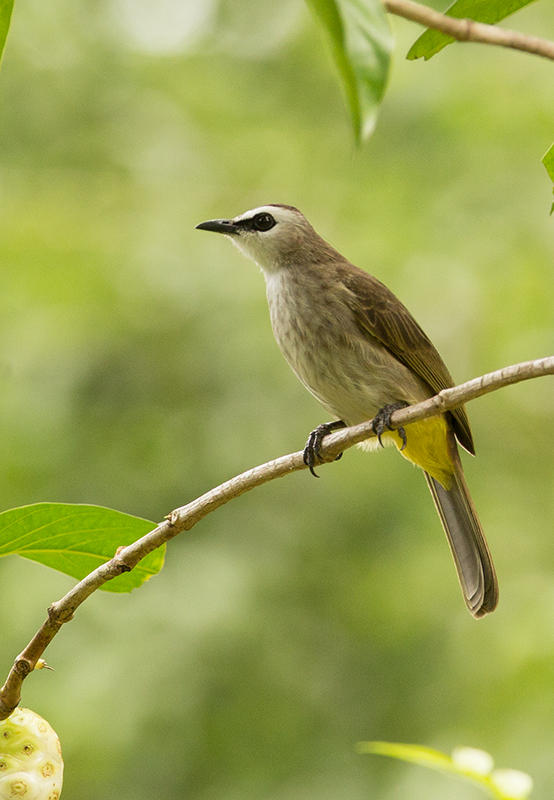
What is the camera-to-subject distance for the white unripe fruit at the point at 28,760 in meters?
1.05

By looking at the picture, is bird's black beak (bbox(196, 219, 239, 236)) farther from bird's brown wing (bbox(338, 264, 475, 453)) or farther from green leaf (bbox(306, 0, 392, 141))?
green leaf (bbox(306, 0, 392, 141))

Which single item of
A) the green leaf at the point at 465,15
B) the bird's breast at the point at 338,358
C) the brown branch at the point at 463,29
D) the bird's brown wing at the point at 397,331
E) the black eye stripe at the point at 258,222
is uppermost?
the black eye stripe at the point at 258,222

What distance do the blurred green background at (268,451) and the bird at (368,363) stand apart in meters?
1.06

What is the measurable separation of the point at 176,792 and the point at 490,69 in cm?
418

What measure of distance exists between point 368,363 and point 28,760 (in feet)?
5.62

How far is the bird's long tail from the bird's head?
2.54 ft

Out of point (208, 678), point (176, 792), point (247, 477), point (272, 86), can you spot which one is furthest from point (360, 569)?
point (247, 477)

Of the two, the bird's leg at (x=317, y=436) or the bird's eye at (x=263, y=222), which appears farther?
the bird's eye at (x=263, y=222)

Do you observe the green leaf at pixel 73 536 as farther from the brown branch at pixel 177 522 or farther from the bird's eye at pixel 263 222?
the bird's eye at pixel 263 222

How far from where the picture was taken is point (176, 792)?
15.3 ft

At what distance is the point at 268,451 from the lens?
4.98m

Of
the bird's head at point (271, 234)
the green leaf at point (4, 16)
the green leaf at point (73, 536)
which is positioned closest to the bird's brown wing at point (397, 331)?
the bird's head at point (271, 234)

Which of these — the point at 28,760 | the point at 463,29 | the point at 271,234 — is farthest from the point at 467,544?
the point at 463,29

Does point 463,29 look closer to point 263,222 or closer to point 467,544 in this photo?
point 467,544
